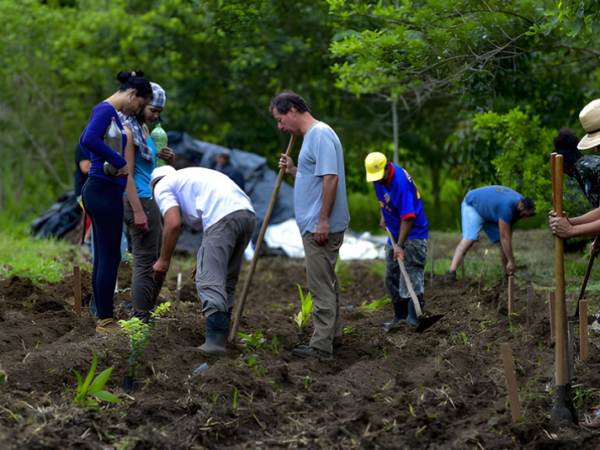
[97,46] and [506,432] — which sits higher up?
[97,46]

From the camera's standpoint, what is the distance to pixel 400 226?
7.17 meters

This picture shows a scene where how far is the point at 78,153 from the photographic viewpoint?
24.1 ft

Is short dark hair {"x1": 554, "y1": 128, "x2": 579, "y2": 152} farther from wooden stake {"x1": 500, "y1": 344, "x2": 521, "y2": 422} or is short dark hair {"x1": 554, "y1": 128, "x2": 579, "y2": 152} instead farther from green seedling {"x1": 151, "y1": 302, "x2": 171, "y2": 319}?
green seedling {"x1": 151, "y1": 302, "x2": 171, "y2": 319}

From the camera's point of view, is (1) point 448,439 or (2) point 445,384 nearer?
(1) point 448,439

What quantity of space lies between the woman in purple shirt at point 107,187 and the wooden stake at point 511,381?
3.05 m

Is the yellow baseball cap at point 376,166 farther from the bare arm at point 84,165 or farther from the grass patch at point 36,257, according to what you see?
the grass patch at point 36,257

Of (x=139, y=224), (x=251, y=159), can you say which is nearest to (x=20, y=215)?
(x=251, y=159)

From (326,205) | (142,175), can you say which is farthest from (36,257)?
(326,205)

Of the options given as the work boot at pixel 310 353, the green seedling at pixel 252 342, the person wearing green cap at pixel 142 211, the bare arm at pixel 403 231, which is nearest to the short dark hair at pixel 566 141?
the bare arm at pixel 403 231

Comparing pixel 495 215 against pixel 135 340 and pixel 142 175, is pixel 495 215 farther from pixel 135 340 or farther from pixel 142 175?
pixel 135 340

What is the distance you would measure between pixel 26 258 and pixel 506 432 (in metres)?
7.20

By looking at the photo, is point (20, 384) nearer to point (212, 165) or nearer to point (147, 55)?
point (212, 165)

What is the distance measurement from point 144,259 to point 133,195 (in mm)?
484

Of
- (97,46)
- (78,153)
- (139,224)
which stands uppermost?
(97,46)
